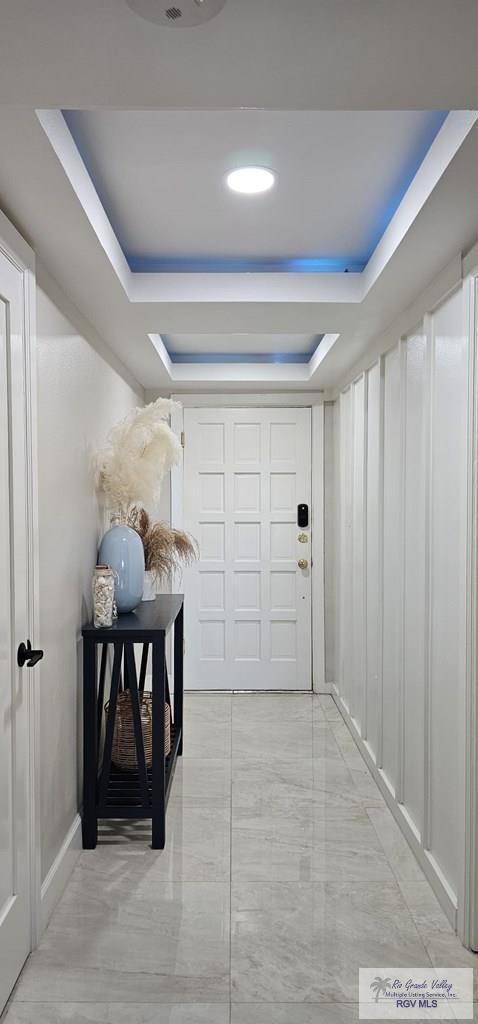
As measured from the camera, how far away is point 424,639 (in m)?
2.51

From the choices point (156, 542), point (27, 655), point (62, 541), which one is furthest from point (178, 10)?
point (156, 542)

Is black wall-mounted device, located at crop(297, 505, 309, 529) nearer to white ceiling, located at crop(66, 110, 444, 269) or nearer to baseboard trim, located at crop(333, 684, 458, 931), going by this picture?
baseboard trim, located at crop(333, 684, 458, 931)

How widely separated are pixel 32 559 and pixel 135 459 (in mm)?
1111

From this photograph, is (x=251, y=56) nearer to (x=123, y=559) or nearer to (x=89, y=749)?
(x=123, y=559)

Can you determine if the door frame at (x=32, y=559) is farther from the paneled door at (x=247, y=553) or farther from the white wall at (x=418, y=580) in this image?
the paneled door at (x=247, y=553)

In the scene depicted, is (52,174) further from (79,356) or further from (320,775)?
(320,775)

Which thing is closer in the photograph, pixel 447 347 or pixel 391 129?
pixel 391 129

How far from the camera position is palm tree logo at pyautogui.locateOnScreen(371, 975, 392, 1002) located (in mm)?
1875

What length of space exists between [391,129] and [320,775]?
111 inches

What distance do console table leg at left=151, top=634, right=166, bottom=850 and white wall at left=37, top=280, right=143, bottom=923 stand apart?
0.99ft

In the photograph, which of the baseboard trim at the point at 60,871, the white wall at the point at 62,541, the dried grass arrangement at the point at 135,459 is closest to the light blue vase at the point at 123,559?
the white wall at the point at 62,541

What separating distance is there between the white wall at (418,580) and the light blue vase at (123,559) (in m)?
1.13

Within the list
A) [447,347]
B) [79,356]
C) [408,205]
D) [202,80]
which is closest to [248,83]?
[202,80]

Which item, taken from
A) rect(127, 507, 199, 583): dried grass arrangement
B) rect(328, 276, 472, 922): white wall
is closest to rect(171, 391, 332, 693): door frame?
rect(328, 276, 472, 922): white wall
